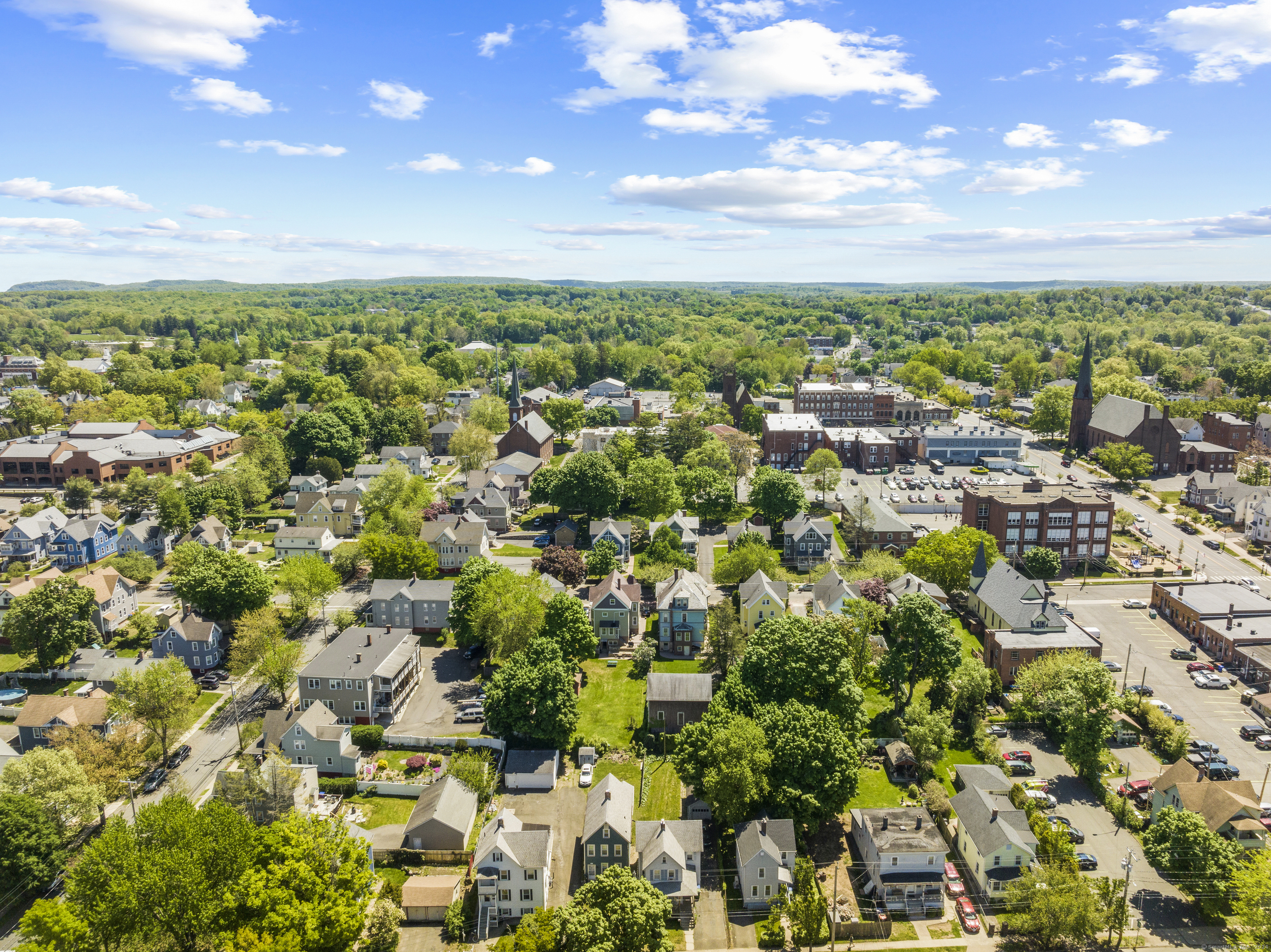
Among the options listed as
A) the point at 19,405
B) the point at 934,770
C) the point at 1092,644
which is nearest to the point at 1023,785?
the point at 934,770

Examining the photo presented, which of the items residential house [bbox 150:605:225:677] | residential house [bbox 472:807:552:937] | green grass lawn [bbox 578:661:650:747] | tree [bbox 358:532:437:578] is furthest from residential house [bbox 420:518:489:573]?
residential house [bbox 472:807:552:937]

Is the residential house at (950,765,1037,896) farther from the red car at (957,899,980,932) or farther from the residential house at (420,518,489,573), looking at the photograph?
the residential house at (420,518,489,573)

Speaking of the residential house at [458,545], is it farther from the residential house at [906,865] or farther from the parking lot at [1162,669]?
the parking lot at [1162,669]

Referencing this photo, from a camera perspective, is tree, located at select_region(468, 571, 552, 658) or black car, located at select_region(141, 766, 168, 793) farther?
tree, located at select_region(468, 571, 552, 658)

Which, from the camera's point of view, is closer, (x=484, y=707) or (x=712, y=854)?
(x=712, y=854)

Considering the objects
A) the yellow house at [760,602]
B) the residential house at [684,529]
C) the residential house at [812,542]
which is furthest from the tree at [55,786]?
the residential house at [812,542]

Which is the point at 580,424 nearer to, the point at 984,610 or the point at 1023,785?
the point at 984,610
